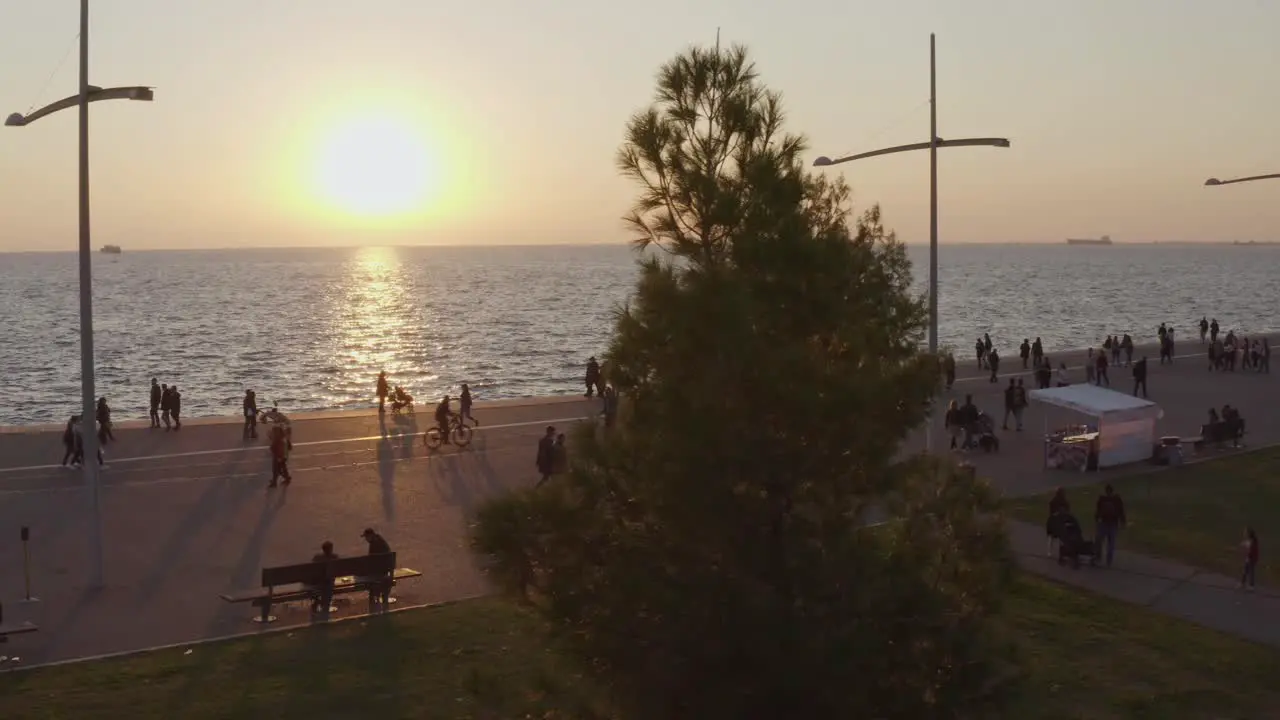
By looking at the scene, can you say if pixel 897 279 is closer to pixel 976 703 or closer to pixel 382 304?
pixel 976 703

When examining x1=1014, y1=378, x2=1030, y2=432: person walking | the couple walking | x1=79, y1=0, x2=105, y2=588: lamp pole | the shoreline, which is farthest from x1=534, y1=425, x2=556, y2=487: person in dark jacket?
x1=1014, y1=378, x2=1030, y2=432: person walking

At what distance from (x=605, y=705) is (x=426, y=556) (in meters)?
11.6

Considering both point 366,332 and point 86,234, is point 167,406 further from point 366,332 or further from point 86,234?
point 366,332

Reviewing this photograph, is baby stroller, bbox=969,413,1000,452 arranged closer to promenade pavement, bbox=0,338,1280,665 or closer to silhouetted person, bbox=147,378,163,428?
promenade pavement, bbox=0,338,1280,665

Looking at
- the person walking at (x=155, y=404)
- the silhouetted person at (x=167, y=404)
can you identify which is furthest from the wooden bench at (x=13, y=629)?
the person walking at (x=155, y=404)

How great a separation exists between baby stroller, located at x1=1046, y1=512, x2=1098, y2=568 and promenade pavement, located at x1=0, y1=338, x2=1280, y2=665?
0.31 metres

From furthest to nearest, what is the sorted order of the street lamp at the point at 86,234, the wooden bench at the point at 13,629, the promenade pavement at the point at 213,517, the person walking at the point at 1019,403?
the person walking at the point at 1019,403 < the street lamp at the point at 86,234 < the promenade pavement at the point at 213,517 < the wooden bench at the point at 13,629

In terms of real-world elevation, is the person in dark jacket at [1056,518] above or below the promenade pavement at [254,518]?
above

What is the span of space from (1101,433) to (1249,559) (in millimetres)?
9606

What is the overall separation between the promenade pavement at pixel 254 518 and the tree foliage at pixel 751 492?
112 cm

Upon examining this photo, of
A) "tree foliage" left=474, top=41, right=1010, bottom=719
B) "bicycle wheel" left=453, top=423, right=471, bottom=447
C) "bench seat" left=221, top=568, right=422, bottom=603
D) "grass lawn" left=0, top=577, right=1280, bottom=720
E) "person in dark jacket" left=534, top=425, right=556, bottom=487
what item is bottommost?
"grass lawn" left=0, top=577, right=1280, bottom=720

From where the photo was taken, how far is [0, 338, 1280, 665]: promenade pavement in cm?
1625

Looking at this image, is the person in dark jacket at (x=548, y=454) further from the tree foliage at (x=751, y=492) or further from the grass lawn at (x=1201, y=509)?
the tree foliage at (x=751, y=492)

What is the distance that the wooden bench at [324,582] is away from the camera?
52.1ft
